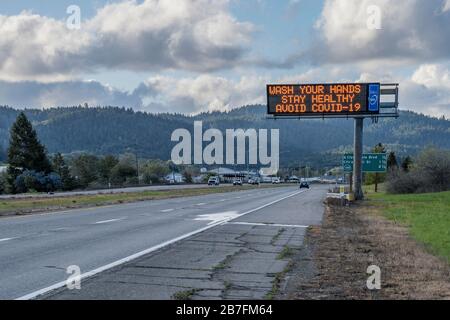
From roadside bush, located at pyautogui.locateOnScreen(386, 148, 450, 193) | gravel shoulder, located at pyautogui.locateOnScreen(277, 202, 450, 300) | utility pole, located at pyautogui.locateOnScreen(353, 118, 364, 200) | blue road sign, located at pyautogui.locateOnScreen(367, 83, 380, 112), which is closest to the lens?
gravel shoulder, located at pyautogui.locateOnScreen(277, 202, 450, 300)

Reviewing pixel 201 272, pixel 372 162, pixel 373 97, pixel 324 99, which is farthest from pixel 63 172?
pixel 201 272

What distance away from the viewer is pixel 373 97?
48344 millimetres

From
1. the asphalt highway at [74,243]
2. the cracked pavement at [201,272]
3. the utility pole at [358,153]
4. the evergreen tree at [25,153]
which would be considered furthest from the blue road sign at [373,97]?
the evergreen tree at [25,153]

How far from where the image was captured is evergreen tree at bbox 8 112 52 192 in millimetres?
96312

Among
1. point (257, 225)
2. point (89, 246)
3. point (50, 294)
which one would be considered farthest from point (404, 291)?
point (257, 225)

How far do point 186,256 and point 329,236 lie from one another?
22.8 feet

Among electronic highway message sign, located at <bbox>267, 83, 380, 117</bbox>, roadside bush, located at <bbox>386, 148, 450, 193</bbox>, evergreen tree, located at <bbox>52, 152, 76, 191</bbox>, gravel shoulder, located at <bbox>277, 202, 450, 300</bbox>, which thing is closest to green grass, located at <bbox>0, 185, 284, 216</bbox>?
electronic highway message sign, located at <bbox>267, 83, 380, 117</bbox>

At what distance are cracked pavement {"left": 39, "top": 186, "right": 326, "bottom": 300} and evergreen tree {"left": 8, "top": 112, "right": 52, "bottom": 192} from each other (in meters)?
81.1

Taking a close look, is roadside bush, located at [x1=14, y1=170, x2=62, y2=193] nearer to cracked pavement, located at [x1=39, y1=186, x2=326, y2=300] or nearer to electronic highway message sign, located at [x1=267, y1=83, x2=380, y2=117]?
electronic highway message sign, located at [x1=267, y1=83, x2=380, y2=117]

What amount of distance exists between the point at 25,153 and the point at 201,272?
88.8 meters

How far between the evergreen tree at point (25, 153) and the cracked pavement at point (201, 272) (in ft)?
A: 266

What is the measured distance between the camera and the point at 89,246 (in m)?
16.1

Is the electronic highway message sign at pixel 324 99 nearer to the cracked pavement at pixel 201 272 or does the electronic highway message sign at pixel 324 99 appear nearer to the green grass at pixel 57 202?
the green grass at pixel 57 202

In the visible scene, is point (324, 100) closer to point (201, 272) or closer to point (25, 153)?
point (201, 272)
